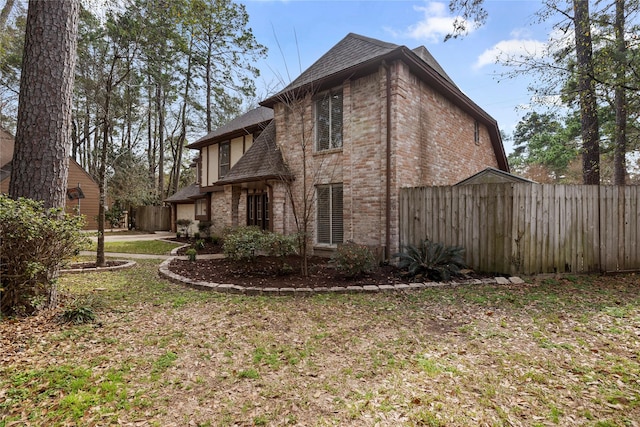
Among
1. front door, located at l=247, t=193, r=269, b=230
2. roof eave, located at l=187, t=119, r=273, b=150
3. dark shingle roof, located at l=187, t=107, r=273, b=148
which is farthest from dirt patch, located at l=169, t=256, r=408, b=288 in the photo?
dark shingle roof, located at l=187, t=107, r=273, b=148

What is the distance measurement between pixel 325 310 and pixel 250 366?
184 centimetres

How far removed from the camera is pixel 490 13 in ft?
28.8

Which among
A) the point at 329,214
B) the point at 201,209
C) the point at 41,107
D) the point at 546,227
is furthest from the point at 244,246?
the point at 201,209

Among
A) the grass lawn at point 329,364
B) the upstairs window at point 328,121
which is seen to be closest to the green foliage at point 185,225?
the upstairs window at point 328,121

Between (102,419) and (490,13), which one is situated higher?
(490,13)

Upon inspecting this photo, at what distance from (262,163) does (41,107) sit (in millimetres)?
6856

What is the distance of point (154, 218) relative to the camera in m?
23.1

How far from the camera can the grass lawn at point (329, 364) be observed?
225 centimetres

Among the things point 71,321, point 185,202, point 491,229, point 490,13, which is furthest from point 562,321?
point 185,202

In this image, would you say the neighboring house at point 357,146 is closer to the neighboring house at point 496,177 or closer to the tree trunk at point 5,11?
the neighboring house at point 496,177

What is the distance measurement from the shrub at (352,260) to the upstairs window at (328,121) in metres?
3.81

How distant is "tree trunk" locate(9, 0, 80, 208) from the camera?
13.6 ft

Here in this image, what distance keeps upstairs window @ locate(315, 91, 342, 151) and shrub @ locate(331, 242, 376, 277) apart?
381 cm

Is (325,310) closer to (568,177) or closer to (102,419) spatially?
(102,419)
